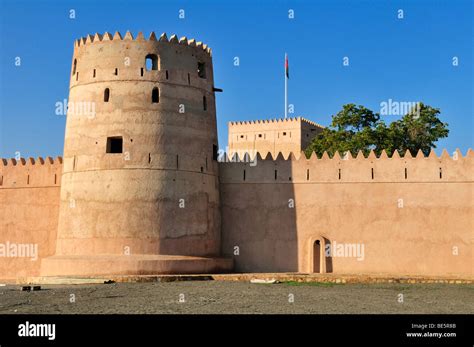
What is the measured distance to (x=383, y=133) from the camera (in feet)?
104

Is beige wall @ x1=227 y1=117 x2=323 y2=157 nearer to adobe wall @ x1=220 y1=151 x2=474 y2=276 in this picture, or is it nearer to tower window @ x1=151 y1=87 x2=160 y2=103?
adobe wall @ x1=220 y1=151 x2=474 y2=276

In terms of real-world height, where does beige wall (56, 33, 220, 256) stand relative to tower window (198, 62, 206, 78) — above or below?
below

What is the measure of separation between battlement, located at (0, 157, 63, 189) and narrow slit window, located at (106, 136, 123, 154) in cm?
256

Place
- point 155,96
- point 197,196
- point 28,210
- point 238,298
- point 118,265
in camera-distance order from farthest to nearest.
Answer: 1. point 28,210
2. point 197,196
3. point 155,96
4. point 118,265
5. point 238,298

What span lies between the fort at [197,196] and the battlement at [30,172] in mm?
121

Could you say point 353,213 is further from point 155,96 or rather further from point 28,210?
point 28,210

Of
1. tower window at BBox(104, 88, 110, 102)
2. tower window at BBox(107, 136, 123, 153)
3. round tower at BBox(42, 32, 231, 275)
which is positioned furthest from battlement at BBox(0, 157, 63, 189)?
tower window at BBox(104, 88, 110, 102)

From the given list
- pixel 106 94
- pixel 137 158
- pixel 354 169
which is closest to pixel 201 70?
pixel 106 94

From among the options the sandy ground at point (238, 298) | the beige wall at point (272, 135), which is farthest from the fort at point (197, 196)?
the beige wall at point (272, 135)

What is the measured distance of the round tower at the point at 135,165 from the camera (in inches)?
774

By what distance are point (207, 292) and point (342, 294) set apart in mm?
3059

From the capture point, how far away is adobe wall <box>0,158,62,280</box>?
22.5 meters

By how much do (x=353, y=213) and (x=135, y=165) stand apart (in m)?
6.84

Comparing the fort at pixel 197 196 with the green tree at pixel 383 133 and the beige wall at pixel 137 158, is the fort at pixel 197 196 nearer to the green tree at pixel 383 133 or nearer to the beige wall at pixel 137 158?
the beige wall at pixel 137 158
